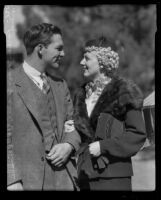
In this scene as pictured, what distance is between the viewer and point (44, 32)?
4.07 m

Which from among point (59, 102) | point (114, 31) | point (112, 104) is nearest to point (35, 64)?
point (59, 102)

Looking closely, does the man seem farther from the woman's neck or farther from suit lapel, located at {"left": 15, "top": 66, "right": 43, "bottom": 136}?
the woman's neck

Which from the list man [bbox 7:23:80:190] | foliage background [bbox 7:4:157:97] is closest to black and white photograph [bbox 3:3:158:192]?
man [bbox 7:23:80:190]

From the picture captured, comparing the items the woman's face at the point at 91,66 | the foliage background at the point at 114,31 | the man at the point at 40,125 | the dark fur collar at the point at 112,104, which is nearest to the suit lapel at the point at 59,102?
the man at the point at 40,125

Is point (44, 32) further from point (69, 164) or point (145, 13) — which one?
point (145, 13)

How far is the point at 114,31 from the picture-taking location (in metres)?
11.8

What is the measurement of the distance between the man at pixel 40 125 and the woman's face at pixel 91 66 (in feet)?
0.71

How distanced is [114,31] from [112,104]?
311 inches

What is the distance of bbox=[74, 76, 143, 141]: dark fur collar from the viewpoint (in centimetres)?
400

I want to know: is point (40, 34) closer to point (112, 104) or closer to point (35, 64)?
point (35, 64)

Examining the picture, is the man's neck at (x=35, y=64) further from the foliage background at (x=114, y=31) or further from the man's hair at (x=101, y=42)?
the foliage background at (x=114, y=31)

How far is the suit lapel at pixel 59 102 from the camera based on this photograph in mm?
4066
